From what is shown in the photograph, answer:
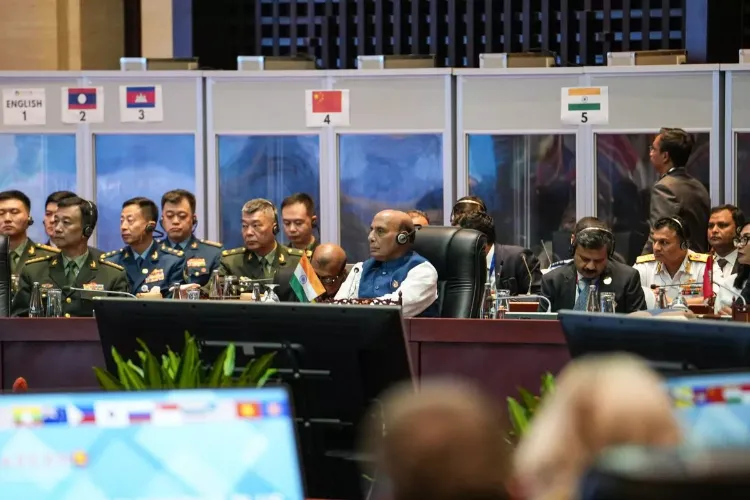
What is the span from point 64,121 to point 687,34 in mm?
4348

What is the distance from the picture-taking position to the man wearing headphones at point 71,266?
5.77 metres

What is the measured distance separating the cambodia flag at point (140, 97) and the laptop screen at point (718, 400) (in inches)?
285

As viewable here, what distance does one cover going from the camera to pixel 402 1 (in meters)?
10.1

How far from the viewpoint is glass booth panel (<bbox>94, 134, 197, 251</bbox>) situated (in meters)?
8.73

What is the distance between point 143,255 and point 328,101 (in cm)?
238

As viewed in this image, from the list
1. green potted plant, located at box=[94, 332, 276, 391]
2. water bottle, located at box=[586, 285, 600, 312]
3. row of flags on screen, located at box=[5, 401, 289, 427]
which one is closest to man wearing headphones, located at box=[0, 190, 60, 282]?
water bottle, located at box=[586, 285, 600, 312]

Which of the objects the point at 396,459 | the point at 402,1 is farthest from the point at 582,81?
the point at 396,459

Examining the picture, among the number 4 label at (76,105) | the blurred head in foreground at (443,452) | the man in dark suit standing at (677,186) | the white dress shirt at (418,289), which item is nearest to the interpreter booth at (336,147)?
the number 4 label at (76,105)

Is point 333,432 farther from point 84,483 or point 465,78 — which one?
point 465,78

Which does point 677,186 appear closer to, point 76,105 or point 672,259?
point 672,259

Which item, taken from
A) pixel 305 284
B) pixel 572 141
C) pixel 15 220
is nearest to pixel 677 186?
pixel 572 141

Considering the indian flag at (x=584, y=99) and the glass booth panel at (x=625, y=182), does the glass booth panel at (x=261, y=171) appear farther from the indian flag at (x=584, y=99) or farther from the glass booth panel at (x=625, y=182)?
the glass booth panel at (x=625, y=182)

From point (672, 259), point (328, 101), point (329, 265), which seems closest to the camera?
point (329, 265)

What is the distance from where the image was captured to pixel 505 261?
6883 mm
